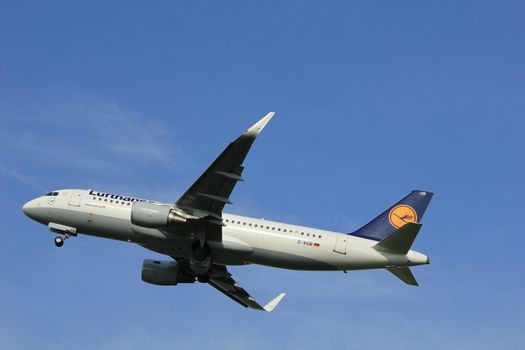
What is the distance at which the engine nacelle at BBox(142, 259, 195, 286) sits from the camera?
6009cm

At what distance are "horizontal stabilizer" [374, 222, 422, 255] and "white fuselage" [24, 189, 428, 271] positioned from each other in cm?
41

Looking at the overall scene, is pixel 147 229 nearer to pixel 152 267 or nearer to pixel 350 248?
pixel 152 267

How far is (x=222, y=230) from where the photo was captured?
2156 inches

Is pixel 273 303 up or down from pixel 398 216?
down

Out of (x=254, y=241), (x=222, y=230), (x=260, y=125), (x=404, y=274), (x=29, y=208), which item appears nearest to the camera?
(x=260, y=125)

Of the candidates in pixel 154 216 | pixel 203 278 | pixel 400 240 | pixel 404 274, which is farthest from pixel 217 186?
pixel 404 274

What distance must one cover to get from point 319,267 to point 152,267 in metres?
13.6

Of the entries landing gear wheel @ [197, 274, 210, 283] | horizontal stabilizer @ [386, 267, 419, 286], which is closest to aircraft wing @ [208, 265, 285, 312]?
landing gear wheel @ [197, 274, 210, 283]

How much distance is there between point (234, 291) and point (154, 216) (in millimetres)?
13361

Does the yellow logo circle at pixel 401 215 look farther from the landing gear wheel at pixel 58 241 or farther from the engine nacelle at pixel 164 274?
the landing gear wheel at pixel 58 241

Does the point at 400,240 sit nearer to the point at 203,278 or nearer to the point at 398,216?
the point at 398,216

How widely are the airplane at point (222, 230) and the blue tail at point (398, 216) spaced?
0.07 m

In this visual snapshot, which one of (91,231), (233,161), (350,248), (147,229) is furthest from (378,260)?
(91,231)

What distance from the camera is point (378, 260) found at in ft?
171
